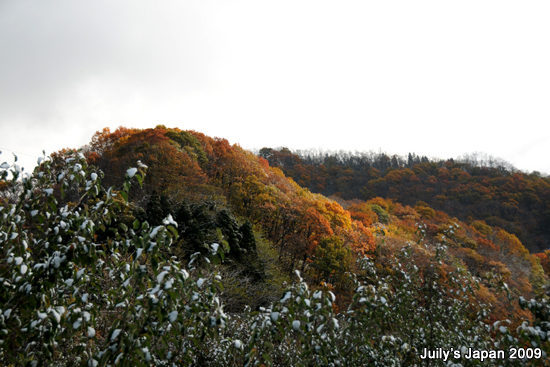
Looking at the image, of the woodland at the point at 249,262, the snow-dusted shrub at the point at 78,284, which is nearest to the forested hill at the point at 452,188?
the woodland at the point at 249,262

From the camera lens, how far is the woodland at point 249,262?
2232 mm

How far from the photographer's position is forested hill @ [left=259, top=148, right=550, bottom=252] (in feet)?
141

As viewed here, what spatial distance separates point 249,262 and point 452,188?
50995 millimetres

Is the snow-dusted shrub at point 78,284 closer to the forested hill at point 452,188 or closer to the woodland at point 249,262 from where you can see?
the woodland at point 249,262

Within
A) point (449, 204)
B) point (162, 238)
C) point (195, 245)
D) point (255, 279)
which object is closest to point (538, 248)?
point (449, 204)

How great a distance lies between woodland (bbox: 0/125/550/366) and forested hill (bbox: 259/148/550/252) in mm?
337

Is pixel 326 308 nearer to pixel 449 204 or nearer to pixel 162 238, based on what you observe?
pixel 162 238

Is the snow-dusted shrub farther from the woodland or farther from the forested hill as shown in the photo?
the forested hill

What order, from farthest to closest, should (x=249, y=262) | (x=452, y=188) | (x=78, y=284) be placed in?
1. (x=452, y=188)
2. (x=249, y=262)
3. (x=78, y=284)

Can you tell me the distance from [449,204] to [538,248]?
12566mm

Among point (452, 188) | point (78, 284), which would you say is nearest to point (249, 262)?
point (78, 284)

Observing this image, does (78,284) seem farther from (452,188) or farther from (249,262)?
(452,188)

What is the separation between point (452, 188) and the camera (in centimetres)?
5203

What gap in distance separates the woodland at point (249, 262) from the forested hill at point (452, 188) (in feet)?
1.11
